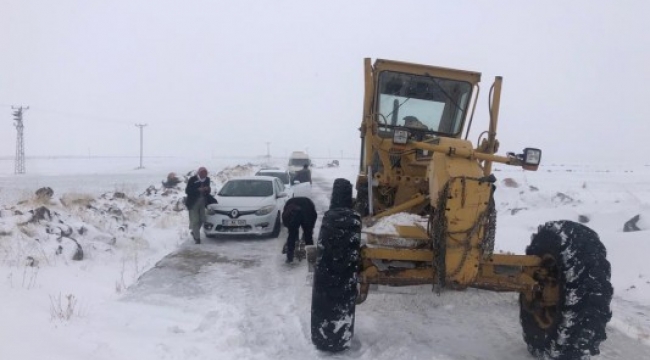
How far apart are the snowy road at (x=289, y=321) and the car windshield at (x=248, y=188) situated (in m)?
4.45

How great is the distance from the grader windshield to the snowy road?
2391mm

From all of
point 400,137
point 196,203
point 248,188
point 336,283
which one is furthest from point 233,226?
point 400,137

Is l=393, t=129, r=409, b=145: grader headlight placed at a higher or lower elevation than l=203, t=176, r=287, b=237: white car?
higher

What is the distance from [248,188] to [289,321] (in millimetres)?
7535

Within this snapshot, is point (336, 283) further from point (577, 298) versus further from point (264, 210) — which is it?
point (264, 210)

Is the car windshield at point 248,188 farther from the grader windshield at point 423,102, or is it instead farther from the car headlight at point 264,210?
the grader windshield at point 423,102

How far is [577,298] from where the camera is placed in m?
4.46

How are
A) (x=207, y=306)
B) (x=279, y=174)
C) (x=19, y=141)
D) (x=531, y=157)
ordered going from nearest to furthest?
(x=531, y=157), (x=207, y=306), (x=279, y=174), (x=19, y=141)

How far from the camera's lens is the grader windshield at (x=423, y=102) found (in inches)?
289

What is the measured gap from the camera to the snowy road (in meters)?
4.93

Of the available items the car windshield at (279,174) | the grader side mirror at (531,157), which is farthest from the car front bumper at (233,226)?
the grader side mirror at (531,157)

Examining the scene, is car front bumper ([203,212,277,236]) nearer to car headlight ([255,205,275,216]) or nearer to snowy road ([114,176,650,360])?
car headlight ([255,205,275,216])

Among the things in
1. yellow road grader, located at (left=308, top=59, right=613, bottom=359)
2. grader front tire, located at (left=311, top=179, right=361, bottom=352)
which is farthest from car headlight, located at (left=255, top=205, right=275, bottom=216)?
grader front tire, located at (left=311, top=179, right=361, bottom=352)

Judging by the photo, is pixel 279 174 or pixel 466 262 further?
pixel 279 174
